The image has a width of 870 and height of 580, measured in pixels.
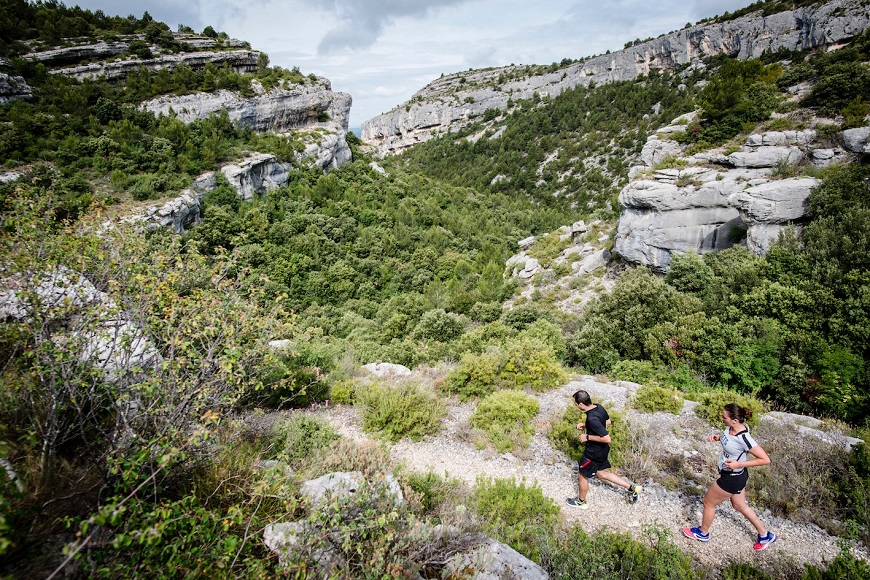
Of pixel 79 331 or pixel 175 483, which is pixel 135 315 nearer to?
pixel 79 331

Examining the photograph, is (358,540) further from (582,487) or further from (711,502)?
(711,502)

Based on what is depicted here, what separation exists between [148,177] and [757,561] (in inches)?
1156

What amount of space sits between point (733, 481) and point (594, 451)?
5.46 feet

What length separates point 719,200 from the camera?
699 inches

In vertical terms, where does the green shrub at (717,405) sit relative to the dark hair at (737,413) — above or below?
below

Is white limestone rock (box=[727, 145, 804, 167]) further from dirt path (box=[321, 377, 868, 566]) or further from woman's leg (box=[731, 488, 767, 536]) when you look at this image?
woman's leg (box=[731, 488, 767, 536])

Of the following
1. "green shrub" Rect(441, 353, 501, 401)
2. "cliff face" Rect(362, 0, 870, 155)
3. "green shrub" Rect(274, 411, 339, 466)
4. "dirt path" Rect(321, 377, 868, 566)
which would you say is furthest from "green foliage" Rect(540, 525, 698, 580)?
"cliff face" Rect(362, 0, 870, 155)

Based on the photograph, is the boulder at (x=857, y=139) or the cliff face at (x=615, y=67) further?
the cliff face at (x=615, y=67)

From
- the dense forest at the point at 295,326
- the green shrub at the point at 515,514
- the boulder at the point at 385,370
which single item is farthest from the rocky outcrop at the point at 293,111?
the green shrub at the point at 515,514

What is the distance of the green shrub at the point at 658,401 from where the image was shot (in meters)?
8.24

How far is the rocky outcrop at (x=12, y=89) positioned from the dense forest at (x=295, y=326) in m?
0.78

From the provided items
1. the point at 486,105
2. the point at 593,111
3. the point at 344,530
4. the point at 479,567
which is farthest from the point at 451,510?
the point at 486,105

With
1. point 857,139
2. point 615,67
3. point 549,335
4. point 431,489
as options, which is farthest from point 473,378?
point 615,67

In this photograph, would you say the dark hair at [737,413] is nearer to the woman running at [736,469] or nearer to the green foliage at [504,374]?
the woman running at [736,469]
